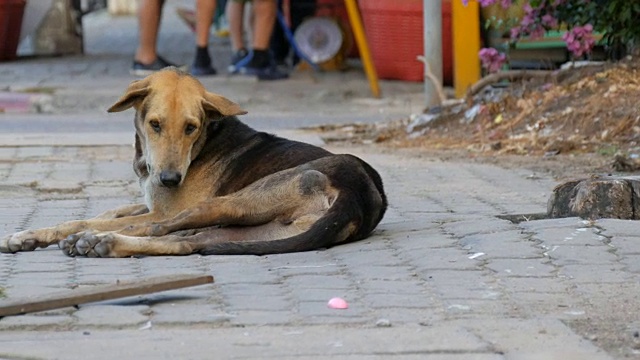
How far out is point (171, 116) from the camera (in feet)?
19.7

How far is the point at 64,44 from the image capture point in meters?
15.7

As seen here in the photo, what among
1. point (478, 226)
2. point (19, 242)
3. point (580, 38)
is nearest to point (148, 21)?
point (580, 38)

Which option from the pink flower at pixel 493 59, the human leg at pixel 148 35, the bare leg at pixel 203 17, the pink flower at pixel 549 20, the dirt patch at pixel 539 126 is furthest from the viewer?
the human leg at pixel 148 35

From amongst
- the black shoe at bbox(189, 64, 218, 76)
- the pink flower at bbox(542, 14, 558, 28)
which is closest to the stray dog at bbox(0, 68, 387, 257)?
the pink flower at bbox(542, 14, 558, 28)

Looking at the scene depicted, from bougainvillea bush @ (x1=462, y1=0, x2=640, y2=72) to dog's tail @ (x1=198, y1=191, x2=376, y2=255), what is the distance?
4046 millimetres

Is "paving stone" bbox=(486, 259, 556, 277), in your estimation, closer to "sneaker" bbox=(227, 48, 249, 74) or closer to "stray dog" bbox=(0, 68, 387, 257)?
"stray dog" bbox=(0, 68, 387, 257)

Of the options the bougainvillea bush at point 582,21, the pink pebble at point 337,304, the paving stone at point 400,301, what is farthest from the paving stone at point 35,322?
the bougainvillea bush at point 582,21

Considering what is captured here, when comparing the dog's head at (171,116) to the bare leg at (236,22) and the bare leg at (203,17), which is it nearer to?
the bare leg at (203,17)

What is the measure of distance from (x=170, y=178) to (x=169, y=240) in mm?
315

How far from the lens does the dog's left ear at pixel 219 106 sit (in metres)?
6.11

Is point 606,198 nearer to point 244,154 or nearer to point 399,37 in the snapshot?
point 244,154

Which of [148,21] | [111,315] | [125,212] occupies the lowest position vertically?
[148,21]

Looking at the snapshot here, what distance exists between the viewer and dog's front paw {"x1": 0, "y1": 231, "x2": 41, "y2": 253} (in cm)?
576

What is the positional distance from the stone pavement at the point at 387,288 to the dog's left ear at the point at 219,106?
830 millimetres
